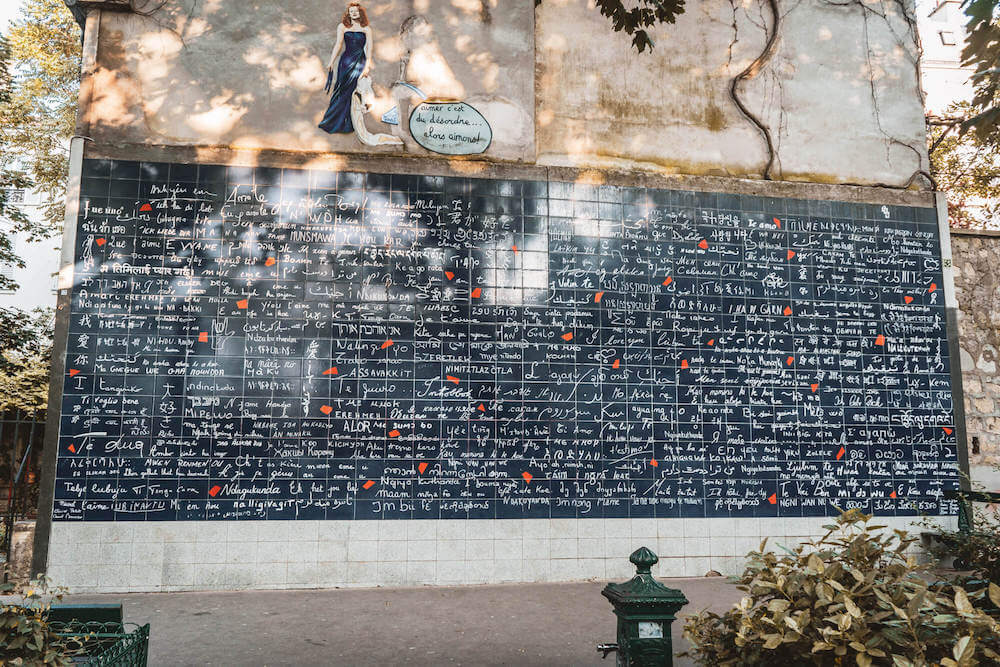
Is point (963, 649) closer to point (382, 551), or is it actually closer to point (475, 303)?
point (382, 551)

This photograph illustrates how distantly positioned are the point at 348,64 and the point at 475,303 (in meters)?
3.30

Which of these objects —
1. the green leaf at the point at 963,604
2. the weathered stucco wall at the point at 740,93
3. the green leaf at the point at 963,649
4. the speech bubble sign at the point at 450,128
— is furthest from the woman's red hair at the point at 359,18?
the green leaf at the point at 963,649

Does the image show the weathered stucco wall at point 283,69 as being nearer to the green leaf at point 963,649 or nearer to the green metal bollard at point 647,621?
the green metal bollard at point 647,621

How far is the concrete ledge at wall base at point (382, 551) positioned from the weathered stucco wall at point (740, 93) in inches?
180

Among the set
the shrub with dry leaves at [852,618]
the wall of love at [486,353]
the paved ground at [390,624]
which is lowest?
the paved ground at [390,624]

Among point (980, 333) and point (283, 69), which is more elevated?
point (283, 69)

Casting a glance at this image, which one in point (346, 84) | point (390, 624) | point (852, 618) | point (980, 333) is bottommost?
point (390, 624)

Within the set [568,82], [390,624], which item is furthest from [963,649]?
[568,82]

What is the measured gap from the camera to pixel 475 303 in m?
8.41

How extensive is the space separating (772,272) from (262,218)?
634cm

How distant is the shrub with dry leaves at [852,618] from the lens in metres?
2.49

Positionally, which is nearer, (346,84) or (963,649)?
(963,649)

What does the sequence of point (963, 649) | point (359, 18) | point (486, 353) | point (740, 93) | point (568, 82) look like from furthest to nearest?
1. point (740, 93)
2. point (568, 82)
3. point (359, 18)
4. point (486, 353)
5. point (963, 649)

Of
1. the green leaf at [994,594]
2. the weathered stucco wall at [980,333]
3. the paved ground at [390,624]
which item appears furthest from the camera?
the weathered stucco wall at [980,333]
